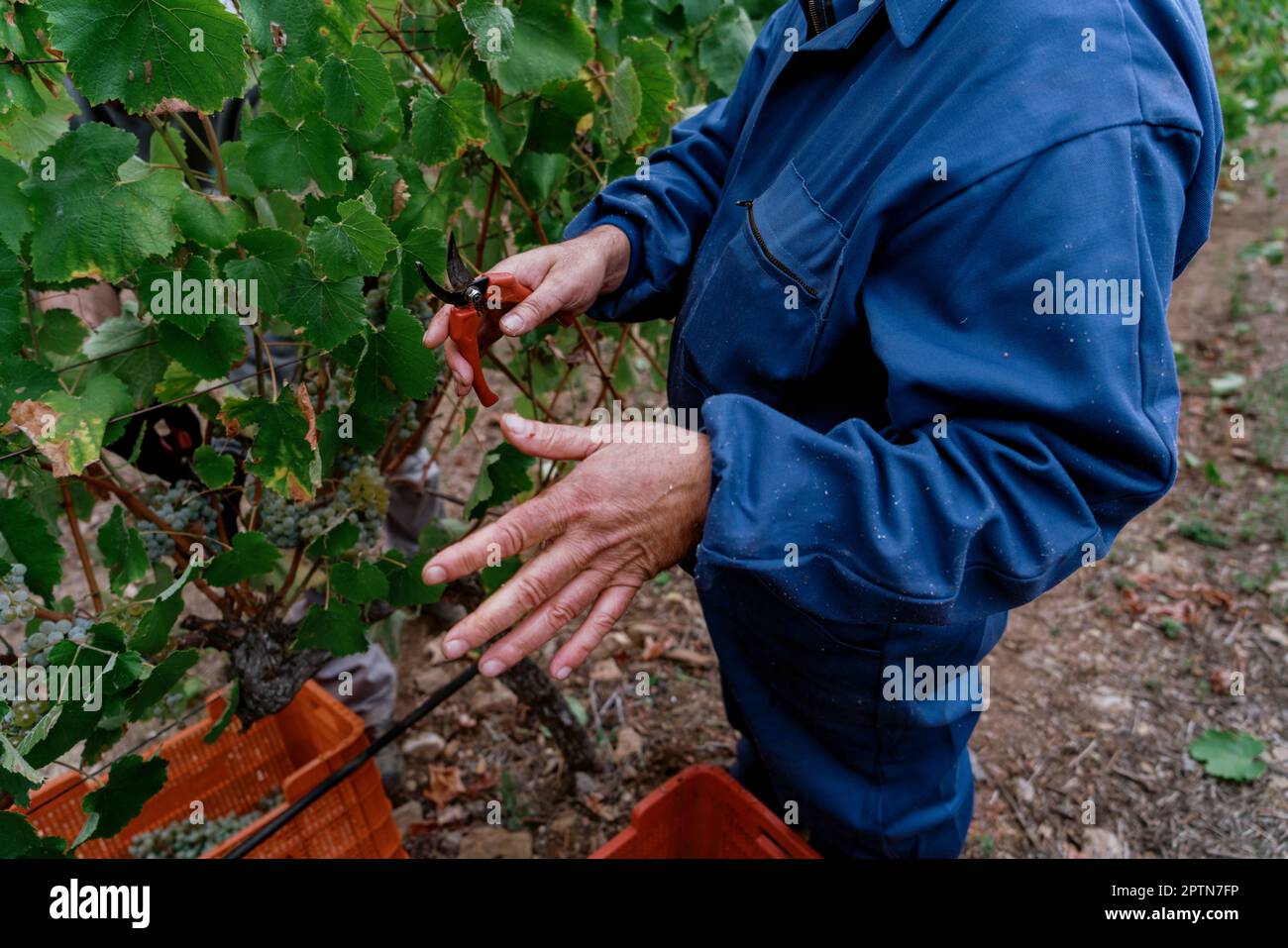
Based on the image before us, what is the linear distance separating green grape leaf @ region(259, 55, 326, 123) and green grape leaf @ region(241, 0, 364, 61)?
2 centimetres

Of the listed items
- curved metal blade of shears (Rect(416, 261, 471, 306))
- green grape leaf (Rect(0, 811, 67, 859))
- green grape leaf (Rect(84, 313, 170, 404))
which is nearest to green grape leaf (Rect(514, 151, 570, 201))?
curved metal blade of shears (Rect(416, 261, 471, 306))

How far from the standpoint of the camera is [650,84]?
1724mm

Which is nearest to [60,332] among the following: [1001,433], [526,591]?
[526,591]

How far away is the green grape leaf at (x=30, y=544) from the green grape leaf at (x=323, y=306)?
0.44m

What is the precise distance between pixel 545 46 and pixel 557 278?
0.37 meters

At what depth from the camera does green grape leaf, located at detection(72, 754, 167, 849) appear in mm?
1345

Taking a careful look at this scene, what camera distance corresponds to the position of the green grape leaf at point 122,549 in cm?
144

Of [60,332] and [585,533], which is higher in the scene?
[60,332]

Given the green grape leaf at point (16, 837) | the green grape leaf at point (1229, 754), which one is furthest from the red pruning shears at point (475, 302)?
the green grape leaf at point (1229, 754)

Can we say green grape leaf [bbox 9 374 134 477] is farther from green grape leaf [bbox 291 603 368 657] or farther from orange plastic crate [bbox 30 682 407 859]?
orange plastic crate [bbox 30 682 407 859]

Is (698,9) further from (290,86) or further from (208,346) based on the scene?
(208,346)
